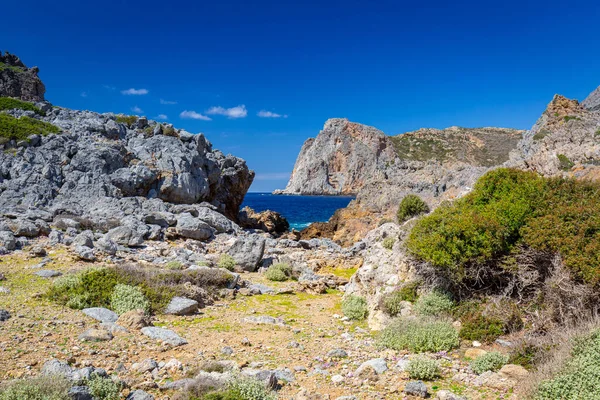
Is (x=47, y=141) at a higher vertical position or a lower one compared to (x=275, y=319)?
higher

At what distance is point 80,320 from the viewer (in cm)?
861

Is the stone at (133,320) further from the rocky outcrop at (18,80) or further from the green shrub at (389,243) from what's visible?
the rocky outcrop at (18,80)

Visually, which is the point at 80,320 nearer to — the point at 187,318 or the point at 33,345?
the point at 33,345

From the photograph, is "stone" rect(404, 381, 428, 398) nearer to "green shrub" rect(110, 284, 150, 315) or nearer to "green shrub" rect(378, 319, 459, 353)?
"green shrub" rect(378, 319, 459, 353)

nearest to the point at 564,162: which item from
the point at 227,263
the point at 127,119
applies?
the point at 227,263

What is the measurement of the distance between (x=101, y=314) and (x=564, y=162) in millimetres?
25161

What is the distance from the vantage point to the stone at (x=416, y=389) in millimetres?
5617

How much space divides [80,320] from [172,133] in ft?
90.2

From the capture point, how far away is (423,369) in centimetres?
616

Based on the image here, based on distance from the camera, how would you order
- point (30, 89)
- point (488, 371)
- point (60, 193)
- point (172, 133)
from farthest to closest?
point (30, 89) → point (172, 133) → point (60, 193) → point (488, 371)

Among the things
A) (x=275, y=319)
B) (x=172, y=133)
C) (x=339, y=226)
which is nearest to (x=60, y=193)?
(x=172, y=133)

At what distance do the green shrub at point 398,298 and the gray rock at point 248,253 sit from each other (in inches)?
327

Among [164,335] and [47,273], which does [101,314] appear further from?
[47,273]

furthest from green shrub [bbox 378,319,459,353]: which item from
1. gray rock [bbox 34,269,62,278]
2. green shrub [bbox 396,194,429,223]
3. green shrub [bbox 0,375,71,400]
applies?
green shrub [bbox 396,194,429,223]
